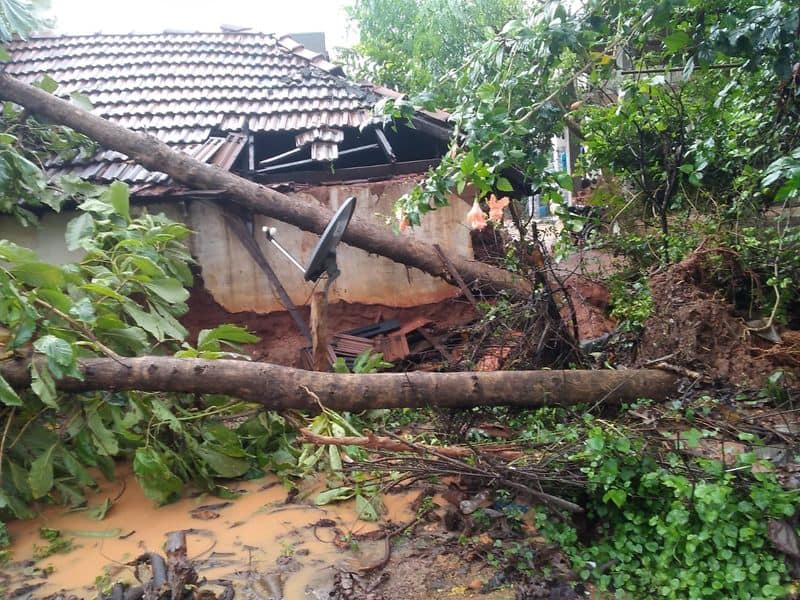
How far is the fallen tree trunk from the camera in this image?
142 inches

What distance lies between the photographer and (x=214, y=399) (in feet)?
13.7

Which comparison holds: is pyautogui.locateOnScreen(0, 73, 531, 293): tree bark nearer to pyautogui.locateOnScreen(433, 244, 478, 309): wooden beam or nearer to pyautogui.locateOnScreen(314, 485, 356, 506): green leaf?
pyautogui.locateOnScreen(433, 244, 478, 309): wooden beam

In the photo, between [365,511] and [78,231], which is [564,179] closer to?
[365,511]

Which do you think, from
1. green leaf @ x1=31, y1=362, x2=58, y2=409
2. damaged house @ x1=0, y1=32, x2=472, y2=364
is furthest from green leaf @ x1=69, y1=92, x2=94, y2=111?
green leaf @ x1=31, y1=362, x2=58, y2=409

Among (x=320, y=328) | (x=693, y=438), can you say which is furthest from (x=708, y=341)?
(x=320, y=328)

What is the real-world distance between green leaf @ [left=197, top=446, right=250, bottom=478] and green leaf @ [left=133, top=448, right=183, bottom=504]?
25cm

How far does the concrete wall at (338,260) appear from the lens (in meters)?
6.48

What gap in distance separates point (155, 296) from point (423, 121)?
3.79 metres

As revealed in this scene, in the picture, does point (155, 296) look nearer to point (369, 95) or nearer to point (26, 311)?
point (26, 311)

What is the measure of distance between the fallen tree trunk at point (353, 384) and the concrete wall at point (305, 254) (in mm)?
2824

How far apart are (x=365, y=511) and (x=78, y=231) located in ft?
11.3

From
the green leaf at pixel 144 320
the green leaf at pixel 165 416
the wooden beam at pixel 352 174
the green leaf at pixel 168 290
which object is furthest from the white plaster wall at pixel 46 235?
the green leaf at pixel 165 416

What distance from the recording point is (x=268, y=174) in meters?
6.68

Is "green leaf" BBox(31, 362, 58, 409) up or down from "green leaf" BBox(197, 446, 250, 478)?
up
